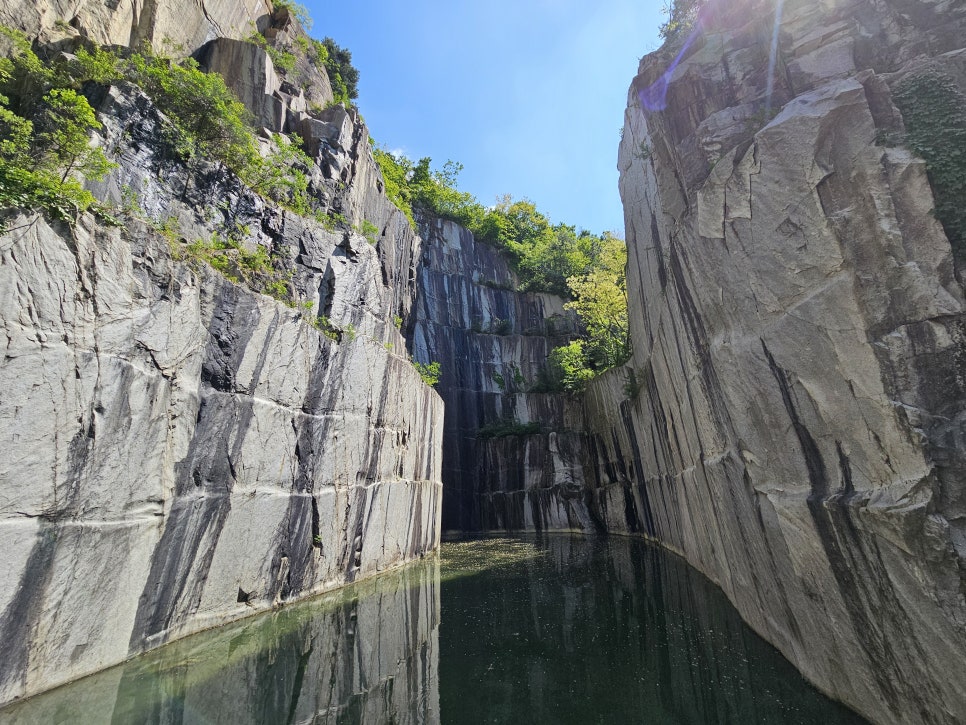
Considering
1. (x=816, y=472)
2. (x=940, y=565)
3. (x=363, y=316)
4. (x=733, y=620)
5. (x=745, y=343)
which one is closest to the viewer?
(x=940, y=565)

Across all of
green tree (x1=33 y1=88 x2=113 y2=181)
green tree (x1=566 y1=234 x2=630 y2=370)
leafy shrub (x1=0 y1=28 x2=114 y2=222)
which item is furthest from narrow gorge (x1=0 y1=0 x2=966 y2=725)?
green tree (x1=566 y1=234 x2=630 y2=370)

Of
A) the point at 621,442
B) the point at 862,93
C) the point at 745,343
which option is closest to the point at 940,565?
the point at 745,343

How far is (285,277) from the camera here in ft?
37.3

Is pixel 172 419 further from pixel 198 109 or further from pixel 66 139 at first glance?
pixel 198 109

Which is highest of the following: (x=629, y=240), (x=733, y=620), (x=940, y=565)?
(x=629, y=240)

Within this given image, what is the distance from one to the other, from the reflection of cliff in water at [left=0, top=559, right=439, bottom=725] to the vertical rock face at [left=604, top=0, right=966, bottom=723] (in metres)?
4.25

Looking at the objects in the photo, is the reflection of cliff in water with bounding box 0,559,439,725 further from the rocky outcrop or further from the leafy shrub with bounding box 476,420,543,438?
the leafy shrub with bounding box 476,420,543,438

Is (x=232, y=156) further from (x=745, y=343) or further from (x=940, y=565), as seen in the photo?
(x=940, y=565)

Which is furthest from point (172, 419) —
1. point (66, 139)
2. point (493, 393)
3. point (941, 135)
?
point (493, 393)

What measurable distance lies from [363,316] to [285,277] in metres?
2.72

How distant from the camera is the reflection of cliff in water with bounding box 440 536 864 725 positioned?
16.6 feet

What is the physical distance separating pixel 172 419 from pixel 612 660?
726cm

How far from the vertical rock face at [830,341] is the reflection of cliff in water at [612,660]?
59 centimetres

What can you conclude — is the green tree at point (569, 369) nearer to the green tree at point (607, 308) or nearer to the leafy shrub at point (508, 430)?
the green tree at point (607, 308)
